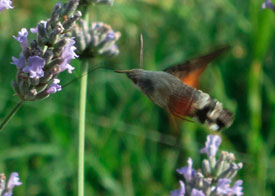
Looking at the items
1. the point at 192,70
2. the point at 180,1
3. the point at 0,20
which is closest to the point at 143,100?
the point at 180,1

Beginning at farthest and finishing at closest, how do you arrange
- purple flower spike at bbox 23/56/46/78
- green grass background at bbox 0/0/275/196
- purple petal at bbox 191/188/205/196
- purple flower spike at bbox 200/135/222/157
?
green grass background at bbox 0/0/275/196 < purple flower spike at bbox 200/135/222/157 < purple petal at bbox 191/188/205/196 < purple flower spike at bbox 23/56/46/78

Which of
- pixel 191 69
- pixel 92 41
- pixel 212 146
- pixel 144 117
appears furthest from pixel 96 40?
pixel 144 117

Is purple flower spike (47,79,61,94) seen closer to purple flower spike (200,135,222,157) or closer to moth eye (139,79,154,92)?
moth eye (139,79,154,92)

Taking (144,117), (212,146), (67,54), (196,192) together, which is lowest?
(196,192)

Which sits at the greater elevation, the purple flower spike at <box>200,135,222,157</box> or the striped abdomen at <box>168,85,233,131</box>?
the striped abdomen at <box>168,85,233,131</box>

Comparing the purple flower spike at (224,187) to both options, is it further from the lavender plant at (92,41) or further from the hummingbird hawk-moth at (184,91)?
the lavender plant at (92,41)

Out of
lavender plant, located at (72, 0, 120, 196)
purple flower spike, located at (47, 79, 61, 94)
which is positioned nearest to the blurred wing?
lavender plant, located at (72, 0, 120, 196)

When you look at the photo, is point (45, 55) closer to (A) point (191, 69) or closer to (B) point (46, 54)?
(B) point (46, 54)

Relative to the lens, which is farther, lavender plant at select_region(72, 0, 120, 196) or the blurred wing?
lavender plant at select_region(72, 0, 120, 196)
